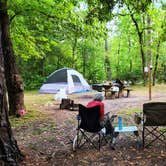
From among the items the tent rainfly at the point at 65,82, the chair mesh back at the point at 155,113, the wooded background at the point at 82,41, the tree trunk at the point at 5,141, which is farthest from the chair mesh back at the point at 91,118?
the tent rainfly at the point at 65,82

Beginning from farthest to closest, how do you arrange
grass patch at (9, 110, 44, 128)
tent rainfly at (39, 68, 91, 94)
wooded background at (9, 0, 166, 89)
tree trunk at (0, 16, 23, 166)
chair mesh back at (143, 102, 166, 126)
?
tent rainfly at (39, 68, 91, 94), wooded background at (9, 0, 166, 89), grass patch at (9, 110, 44, 128), chair mesh back at (143, 102, 166, 126), tree trunk at (0, 16, 23, 166)

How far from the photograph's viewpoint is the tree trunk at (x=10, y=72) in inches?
329

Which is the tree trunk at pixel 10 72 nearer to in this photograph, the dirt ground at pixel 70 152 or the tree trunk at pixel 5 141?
the dirt ground at pixel 70 152

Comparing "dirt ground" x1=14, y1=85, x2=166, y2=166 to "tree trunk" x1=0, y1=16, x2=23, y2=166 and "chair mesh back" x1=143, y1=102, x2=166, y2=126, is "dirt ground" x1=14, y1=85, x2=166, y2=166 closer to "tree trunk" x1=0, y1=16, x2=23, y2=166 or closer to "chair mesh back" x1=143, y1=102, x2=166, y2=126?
A: "tree trunk" x1=0, y1=16, x2=23, y2=166

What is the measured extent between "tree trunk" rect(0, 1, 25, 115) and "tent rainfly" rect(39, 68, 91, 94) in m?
8.08

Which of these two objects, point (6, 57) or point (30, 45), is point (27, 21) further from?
point (6, 57)

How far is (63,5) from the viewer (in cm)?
891

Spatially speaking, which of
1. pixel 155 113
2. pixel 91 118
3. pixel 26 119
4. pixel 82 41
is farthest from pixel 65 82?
pixel 155 113

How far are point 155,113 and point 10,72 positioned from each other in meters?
4.65

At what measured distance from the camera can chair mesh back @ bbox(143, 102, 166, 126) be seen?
16.6 ft

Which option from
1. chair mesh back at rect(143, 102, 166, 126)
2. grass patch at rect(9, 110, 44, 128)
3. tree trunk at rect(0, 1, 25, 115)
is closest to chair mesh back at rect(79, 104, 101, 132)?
chair mesh back at rect(143, 102, 166, 126)

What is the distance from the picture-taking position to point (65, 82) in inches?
669

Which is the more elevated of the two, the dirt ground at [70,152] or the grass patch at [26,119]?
the grass patch at [26,119]

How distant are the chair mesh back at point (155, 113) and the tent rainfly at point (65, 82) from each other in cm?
1166
